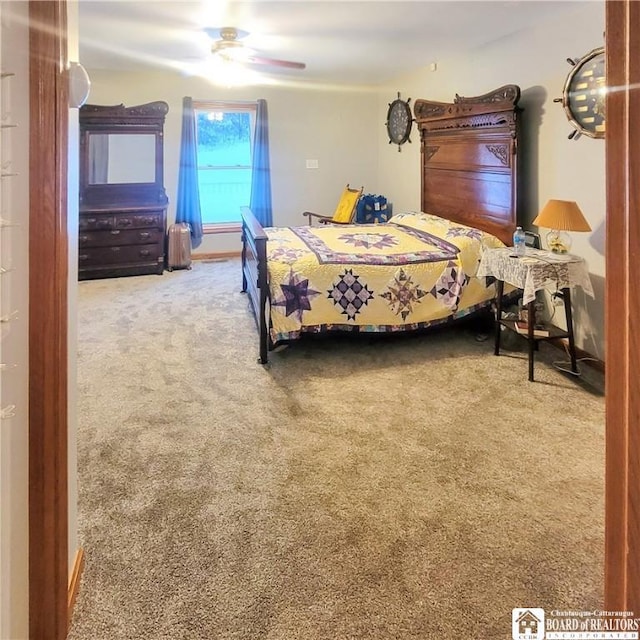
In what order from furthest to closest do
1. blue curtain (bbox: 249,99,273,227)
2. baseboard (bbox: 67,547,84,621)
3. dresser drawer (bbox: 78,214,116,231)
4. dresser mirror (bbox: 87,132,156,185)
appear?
blue curtain (bbox: 249,99,273,227), dresser mirror (bbox: 87,132,156,185), dresser drawer (bbox: 78,214,116,231), baseboard (bbox: 67,547,84,621)

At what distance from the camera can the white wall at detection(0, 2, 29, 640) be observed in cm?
107

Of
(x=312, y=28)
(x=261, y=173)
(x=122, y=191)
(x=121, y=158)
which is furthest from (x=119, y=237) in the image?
(x=312, y=28)

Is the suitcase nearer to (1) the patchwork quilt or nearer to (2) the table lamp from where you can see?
(1) the patchwork quilt

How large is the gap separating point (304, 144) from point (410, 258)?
387 centimetres

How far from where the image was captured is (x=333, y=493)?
2.17 metres

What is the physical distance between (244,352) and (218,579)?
221cm

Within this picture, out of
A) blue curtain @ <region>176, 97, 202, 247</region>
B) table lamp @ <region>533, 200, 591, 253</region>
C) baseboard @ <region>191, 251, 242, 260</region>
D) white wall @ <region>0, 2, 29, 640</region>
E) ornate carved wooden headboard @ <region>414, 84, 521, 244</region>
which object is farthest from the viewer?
baseboard @ <region>191, 251, 242, 260</region>

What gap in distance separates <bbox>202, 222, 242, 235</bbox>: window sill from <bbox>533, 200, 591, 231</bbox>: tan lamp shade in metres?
4.49

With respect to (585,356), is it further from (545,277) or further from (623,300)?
(623,300)

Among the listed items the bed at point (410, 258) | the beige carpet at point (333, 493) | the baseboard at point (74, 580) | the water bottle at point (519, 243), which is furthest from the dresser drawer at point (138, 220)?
the baseboard at point (74, 580)

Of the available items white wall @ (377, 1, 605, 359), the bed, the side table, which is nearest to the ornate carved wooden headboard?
the bed

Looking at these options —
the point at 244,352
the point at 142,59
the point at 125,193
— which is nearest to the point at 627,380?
the point at 244,352

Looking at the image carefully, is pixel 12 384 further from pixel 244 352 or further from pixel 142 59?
pixel 142 59

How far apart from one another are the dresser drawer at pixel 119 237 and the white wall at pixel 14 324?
5.14 metres
